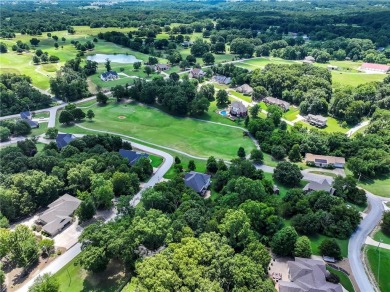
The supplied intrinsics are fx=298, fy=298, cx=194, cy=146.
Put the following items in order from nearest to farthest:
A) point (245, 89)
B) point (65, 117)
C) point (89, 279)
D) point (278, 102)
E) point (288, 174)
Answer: point (89, 279), point (288, 174), point (65, 117), point (278, 102), point (245, 89)

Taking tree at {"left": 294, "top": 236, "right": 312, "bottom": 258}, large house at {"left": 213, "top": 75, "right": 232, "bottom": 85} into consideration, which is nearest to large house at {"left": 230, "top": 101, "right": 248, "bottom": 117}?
large house at {"left": 213, "top": 75, "right": 232, "bottom": 85}

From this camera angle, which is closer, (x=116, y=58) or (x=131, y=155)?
(x=131, y=155)

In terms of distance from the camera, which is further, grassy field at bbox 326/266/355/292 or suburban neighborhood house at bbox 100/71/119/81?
suburban neighborhood house at bbox 100/71/119/81

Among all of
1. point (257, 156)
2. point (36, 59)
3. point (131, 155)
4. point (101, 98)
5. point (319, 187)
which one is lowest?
point (131, 155)

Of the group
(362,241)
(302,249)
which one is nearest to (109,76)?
(302,249)

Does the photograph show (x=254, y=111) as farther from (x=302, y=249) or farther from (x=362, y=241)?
(x=302, y=249)

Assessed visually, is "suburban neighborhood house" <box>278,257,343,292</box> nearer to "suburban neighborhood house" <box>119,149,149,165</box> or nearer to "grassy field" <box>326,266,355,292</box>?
"grassy field" <box>326,266,355,292</box>

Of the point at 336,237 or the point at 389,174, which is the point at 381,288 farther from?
the point at 389,174

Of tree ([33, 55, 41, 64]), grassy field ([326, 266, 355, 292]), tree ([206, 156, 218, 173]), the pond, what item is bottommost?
grassy field ([326, 266, 355, 292])
